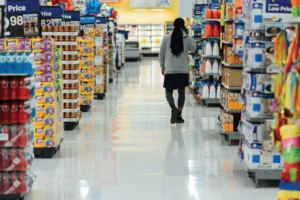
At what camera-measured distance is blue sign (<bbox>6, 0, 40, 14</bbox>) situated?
7.53m

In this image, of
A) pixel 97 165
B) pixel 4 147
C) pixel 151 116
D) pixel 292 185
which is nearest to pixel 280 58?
Answer: pixel 292 185

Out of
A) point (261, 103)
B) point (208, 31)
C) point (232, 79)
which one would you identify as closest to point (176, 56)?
point (232, 79)

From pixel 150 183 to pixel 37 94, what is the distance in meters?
2.12

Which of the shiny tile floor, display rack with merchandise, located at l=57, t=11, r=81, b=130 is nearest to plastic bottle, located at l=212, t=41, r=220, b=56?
the shiny tile floor

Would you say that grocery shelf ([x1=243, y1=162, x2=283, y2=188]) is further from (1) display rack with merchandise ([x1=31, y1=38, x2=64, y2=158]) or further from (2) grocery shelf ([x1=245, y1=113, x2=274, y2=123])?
(1) display rack with merchandise ([x1=31, y1=38, x2=64, y2=158])

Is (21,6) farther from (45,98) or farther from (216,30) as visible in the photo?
(216,30)

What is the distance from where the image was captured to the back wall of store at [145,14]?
3906cm

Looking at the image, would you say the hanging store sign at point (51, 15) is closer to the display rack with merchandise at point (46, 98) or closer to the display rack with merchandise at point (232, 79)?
the display rack with merchandise at point (46, 98)

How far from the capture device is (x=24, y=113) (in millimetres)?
6090

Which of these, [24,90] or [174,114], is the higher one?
[24,90]

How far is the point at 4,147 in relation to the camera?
6.11 meters

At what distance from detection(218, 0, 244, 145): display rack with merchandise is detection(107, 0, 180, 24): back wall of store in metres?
28.8

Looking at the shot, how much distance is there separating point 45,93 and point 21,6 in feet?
4.34

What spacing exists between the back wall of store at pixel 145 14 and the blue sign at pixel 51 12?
28.9m
